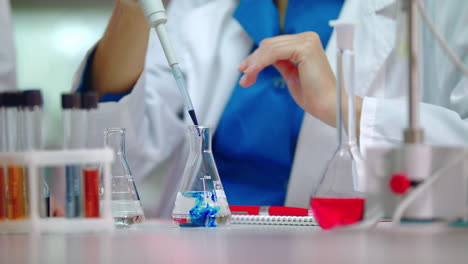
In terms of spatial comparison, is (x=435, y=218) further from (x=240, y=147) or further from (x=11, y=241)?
(x=240, y=147)

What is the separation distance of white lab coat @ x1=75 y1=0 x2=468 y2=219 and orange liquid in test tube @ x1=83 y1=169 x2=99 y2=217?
1.75 ft

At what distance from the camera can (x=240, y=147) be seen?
153cm

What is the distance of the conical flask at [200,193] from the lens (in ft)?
2.84

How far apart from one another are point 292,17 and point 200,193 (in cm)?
84

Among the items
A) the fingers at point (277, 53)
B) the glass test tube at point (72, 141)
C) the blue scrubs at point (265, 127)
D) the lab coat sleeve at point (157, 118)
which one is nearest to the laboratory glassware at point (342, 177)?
the glass test tube at point (72, 141)

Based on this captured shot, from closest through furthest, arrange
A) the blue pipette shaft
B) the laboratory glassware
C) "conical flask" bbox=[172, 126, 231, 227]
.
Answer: the laboratory glassware, "conical flask" bbox=[172, 126, 231, 227], the blue pipette shaft

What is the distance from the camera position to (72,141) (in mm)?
720

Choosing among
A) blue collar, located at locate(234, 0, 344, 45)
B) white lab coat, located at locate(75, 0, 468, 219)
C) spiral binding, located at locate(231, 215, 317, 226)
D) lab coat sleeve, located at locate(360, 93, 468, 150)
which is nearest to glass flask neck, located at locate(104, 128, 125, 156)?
spiral binding, located at locate(231, 215, 317, 226)

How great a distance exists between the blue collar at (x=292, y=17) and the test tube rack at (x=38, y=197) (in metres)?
0.94

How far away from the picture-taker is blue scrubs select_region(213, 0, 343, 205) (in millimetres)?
1517

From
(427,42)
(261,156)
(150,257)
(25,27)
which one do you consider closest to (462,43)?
(427,42)

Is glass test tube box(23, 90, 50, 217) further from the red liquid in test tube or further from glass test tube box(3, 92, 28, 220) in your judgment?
the red liquid in test tube

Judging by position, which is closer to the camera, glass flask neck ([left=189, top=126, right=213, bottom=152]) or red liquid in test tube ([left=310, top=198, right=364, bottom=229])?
red liquid in test tube ([left=310, top=198, right=364, bottom=229])

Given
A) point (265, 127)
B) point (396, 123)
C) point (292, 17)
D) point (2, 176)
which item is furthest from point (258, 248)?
point (292, 17)
